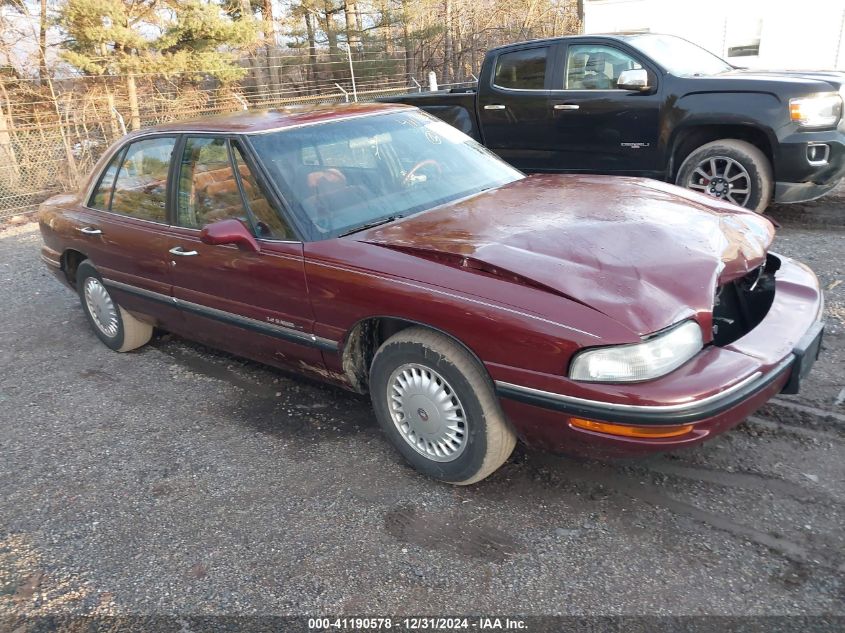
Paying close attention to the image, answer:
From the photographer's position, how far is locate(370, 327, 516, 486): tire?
2.62 metres

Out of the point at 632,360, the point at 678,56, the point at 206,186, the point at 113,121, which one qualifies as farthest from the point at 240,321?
the point at 113,121

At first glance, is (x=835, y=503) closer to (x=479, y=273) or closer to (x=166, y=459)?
(x=479, y=273)

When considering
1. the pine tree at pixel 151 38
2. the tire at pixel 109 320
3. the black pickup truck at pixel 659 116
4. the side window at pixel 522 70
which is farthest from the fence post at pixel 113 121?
the tire at pixel 109 320

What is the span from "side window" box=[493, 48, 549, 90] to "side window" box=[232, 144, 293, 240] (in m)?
4.37

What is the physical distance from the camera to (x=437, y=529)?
8.66 ft

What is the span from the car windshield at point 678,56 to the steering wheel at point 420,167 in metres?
3.54

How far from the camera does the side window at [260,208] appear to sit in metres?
3.20

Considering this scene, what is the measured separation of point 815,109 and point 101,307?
19.5ft

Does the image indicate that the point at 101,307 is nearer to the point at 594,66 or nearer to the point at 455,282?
the point at 455,282

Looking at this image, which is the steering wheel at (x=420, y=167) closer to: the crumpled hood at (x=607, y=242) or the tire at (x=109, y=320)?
A: the crumpled hood at (x=607, y=242)

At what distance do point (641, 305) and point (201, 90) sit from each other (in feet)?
63.7

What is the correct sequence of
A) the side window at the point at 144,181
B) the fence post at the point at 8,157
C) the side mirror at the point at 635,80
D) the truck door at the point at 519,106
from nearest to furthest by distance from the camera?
the side window at the point at 144,181
the side mirror at the point at 635,80
the truck door at the point at 519,106
the fence post at the point at 8,157

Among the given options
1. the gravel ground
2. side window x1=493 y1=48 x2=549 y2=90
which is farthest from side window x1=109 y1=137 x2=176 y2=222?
side window x1=493 y1=48 x2=549 y2=90

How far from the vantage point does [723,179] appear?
5.93 meters
